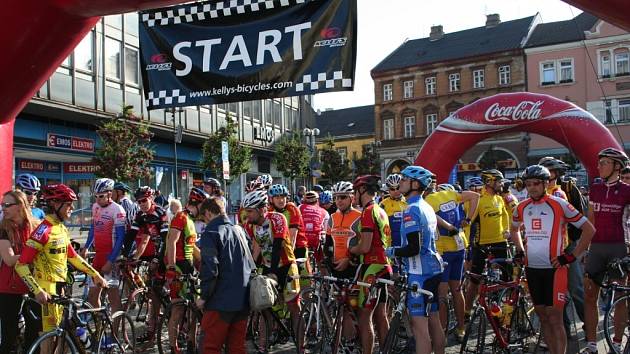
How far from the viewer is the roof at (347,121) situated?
235ft

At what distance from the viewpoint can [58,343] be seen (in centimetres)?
508

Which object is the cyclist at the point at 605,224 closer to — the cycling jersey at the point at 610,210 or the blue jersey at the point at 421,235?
the cycling jersey at the point at 610,210

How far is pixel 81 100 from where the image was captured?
23.7 meters

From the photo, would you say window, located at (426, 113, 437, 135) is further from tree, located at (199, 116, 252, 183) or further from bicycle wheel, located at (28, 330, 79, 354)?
bicycle wheel, located at (28, 330, 79, 354)

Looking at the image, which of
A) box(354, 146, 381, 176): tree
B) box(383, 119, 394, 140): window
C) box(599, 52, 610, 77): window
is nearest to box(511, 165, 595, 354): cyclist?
box(599, 52, 610, 77): window

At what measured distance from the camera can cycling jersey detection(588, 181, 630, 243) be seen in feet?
21.5

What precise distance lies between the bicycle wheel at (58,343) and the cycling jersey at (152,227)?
278 cm

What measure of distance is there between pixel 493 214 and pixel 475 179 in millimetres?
1163

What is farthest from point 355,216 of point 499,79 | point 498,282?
Result: point 499,79

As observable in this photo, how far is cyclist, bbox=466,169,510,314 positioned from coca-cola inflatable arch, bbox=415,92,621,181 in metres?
4.26

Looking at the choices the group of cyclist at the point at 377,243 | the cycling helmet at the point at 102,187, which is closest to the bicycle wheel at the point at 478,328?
the group of cyclist at the point at 377,243

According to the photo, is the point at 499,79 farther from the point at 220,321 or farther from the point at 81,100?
the point at 220,321

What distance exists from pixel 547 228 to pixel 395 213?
319 cm

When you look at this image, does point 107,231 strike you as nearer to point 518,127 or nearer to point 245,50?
point 245,50
